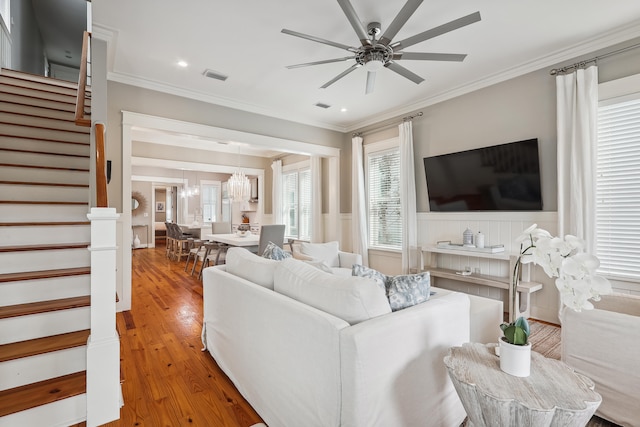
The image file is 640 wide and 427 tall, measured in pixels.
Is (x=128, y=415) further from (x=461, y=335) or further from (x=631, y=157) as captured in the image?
(x=631, y=157)

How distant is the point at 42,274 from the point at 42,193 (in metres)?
1.16

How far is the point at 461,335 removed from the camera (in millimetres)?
1805

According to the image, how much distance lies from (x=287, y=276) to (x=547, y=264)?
1.32 meters

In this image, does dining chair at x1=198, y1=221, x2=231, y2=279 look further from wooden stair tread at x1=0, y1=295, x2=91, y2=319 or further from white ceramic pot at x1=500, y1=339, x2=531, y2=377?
white ceramic pot at x1=500, y1=339, x2=531, y2=377


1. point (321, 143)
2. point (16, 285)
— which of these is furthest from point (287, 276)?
point (321, 143)

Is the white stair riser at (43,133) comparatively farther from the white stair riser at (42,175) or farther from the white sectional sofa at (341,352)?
the white sectional sofa at (341,352)

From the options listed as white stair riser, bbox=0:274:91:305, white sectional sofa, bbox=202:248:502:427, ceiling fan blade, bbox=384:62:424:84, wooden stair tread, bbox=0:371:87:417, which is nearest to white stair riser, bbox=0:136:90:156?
white stair riser, bbox=0:274:91:305

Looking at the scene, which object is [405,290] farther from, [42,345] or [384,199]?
[384,199]

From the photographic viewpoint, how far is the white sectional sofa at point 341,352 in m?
1.31

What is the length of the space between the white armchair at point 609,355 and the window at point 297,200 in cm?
549

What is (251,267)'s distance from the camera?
2.28m

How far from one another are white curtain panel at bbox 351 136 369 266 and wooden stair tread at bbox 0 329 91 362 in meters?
4.20

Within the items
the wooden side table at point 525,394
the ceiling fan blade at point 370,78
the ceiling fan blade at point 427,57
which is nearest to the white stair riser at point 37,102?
the ceiling fan blade at point 370,78

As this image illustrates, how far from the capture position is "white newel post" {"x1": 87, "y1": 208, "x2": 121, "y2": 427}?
178 centimetres
